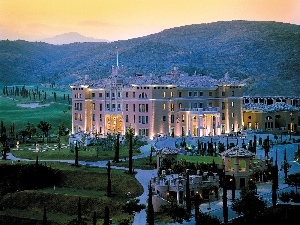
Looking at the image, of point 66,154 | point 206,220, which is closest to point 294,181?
point 206,220

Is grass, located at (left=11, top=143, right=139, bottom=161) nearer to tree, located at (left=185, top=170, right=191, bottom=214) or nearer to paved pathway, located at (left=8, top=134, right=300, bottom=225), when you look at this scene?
paved pathway, located at (left=8, top=134, right=300, bottom=225)

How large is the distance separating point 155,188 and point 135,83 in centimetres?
3492

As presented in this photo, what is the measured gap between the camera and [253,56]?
7564 inches

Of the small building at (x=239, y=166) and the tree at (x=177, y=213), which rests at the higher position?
the small building at (x=239, y=166)

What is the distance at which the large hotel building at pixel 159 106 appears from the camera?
7938 centimetres

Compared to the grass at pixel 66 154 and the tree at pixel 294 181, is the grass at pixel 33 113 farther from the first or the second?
the tree at pixel 294 181

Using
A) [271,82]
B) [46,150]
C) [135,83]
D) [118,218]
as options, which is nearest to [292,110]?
[135,83]

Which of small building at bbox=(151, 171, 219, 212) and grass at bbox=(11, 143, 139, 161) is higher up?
grass at bbox=(11, 143, 139, 161)

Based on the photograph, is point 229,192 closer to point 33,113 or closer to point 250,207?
point 250,207

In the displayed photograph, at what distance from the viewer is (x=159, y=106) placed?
79.2 m

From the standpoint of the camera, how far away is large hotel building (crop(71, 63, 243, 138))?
79.4 m

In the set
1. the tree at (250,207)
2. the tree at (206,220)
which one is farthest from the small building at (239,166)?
the tree at (206,220)

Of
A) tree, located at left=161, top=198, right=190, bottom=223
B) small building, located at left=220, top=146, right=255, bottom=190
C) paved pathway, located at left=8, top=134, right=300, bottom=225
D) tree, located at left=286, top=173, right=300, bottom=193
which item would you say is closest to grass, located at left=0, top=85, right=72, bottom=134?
paved pathway, located at left=8, top=134, right=300, bottom=225

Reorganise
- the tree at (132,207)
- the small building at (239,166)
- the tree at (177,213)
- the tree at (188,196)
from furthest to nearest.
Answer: the small building at (239,166) < the tree at (132,207) < the tree at (188,196) < the tree at (177,213)
